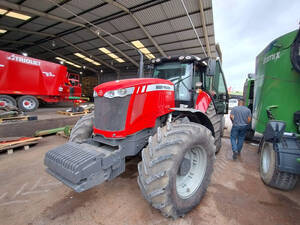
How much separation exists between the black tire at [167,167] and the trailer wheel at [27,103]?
28.6 ft

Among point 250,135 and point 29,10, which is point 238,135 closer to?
point 250,135

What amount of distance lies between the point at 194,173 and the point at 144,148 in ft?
2.96

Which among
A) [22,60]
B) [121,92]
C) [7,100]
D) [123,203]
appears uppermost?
[22,60]

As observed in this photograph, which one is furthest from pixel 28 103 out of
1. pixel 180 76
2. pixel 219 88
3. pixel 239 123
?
pixel 239 123

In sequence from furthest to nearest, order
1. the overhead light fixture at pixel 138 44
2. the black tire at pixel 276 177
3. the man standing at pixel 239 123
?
the overhead light fixture at pixel 138 44
the man standing at pixel 239 123
the black tire at pixel 276 177

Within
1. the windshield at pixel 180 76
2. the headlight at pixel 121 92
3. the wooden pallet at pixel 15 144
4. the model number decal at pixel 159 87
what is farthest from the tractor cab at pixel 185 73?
the wooden pallet at pixel 15 144

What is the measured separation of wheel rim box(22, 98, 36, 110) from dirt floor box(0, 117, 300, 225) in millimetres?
5990

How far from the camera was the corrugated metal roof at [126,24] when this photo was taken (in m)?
7.65

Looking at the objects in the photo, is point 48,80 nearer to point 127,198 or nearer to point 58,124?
point 58,124

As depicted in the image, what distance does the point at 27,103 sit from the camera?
7477 millimetres

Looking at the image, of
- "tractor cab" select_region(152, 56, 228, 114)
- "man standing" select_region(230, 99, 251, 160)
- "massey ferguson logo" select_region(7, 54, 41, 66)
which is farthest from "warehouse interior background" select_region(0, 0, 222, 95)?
"man standing" select_region(230, 99, 251, 160)

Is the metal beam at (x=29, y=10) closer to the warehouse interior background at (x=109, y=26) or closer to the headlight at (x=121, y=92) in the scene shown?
the warehouse interior background at (x=109, y=26)

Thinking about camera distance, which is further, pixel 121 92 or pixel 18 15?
pixel 18 15

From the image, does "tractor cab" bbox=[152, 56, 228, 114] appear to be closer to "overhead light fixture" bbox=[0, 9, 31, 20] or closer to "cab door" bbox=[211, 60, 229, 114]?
"cab door" bbox=[211, 60, 229, 114]
